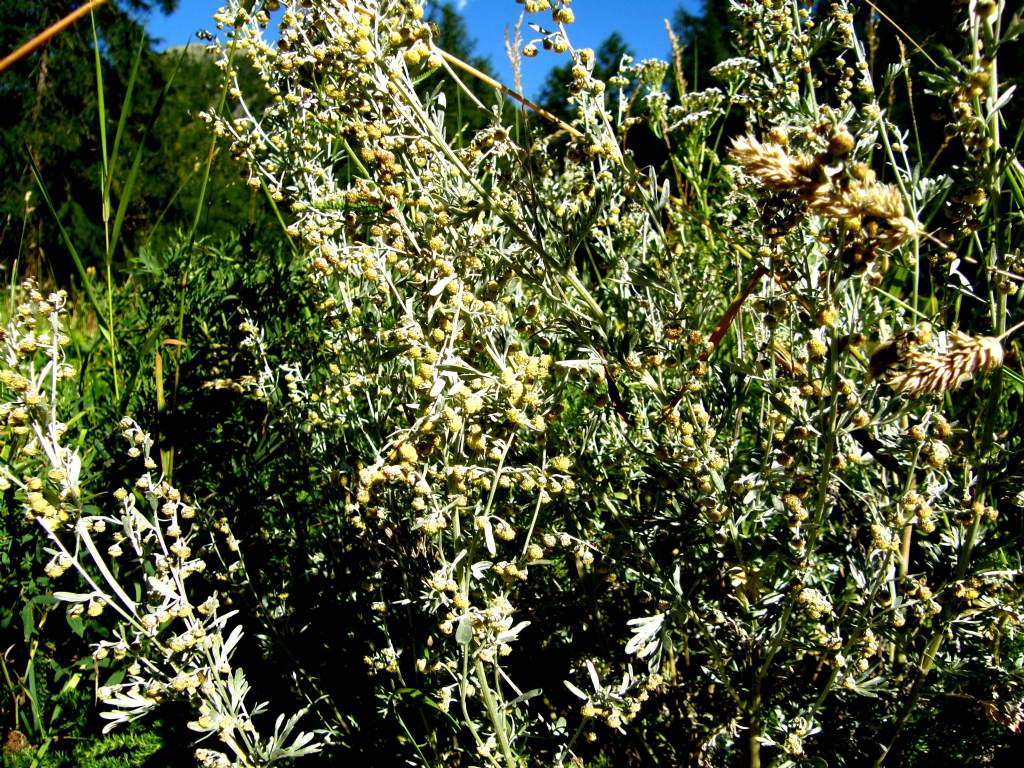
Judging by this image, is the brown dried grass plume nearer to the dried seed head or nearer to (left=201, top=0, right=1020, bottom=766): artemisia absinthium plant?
(left=201, top=0, right=1020, bottom=766): artemisia absinthium plant

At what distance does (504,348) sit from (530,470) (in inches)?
11.7

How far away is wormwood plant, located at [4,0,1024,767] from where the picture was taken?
4.74 feet

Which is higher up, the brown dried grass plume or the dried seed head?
the dried seed head

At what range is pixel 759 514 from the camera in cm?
189

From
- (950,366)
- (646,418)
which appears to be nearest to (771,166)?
(950,366)

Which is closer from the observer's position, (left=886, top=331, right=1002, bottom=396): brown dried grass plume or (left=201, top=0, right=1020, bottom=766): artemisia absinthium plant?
(left=886, top=331, right=1002, bottom=396): brown dried grass plume

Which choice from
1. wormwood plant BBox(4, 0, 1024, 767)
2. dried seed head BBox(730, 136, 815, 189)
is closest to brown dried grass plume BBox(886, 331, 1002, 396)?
wormwood plant BBox(4, 0, 1024, 767)

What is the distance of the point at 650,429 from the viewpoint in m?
2.18

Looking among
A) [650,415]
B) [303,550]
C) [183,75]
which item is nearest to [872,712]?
[650,415]

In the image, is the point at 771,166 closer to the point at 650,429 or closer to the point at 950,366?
the point at 950,366

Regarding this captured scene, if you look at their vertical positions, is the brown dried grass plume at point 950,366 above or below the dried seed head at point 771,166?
below

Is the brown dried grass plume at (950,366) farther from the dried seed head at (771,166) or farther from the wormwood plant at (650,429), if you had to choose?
the dried seed head at (771,166)

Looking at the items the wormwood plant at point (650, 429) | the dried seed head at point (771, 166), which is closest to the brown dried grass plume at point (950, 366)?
the wormwood plant at point (650, 429)

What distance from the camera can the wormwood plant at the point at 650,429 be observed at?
4.74 feet
